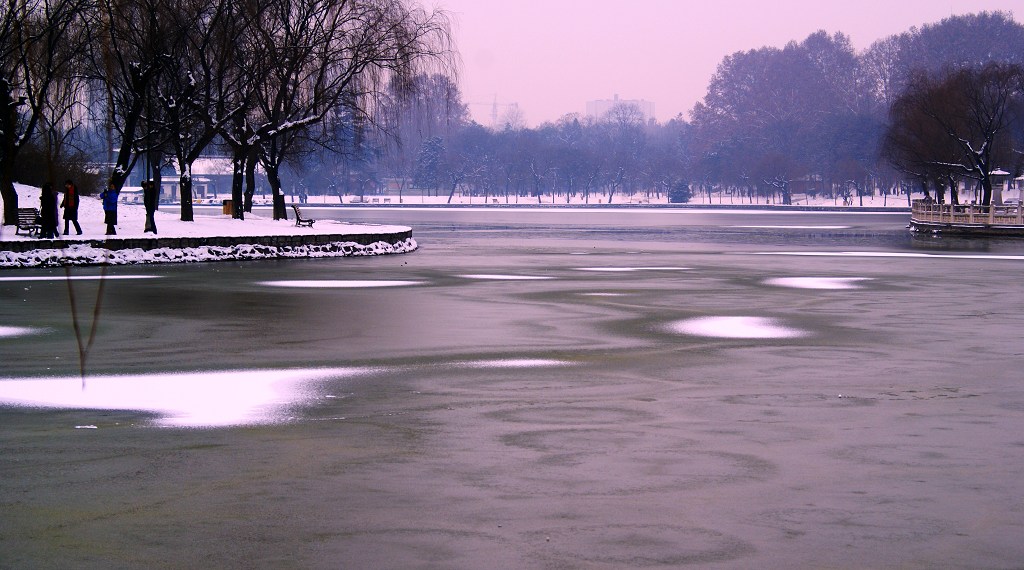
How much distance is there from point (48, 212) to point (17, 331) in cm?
1695

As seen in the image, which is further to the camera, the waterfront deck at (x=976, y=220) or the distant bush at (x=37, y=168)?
the waterfront deck at (x=976, y=220)

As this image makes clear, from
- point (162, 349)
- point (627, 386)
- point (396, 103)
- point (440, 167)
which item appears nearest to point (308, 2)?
point (396, 103)

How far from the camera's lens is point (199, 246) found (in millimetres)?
33781

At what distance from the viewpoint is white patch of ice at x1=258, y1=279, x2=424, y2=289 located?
2423 cm

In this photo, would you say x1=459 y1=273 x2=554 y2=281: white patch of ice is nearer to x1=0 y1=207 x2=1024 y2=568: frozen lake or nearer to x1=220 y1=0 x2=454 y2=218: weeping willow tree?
x1=0 y1=207 x2=1024 y2=568: frozen lake

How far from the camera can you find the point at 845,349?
14.7m

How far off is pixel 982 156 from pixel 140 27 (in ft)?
161

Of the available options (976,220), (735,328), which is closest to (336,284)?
(735,328)

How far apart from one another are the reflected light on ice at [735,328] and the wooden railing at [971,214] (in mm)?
40902

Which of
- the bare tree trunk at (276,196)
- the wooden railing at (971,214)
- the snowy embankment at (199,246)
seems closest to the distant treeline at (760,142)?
the wooden railing at (971,214)

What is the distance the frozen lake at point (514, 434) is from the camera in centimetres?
664

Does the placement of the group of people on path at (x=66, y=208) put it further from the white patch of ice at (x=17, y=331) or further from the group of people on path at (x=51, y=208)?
the white patch of ice at (x=17, y=331)

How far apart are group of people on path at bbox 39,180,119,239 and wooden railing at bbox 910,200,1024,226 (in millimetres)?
36695

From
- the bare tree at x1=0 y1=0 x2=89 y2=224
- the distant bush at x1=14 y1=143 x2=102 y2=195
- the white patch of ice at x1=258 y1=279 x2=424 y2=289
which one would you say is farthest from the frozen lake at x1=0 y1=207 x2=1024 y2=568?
the distant bush at x1=14 y1=143 x2=102 y2=195
